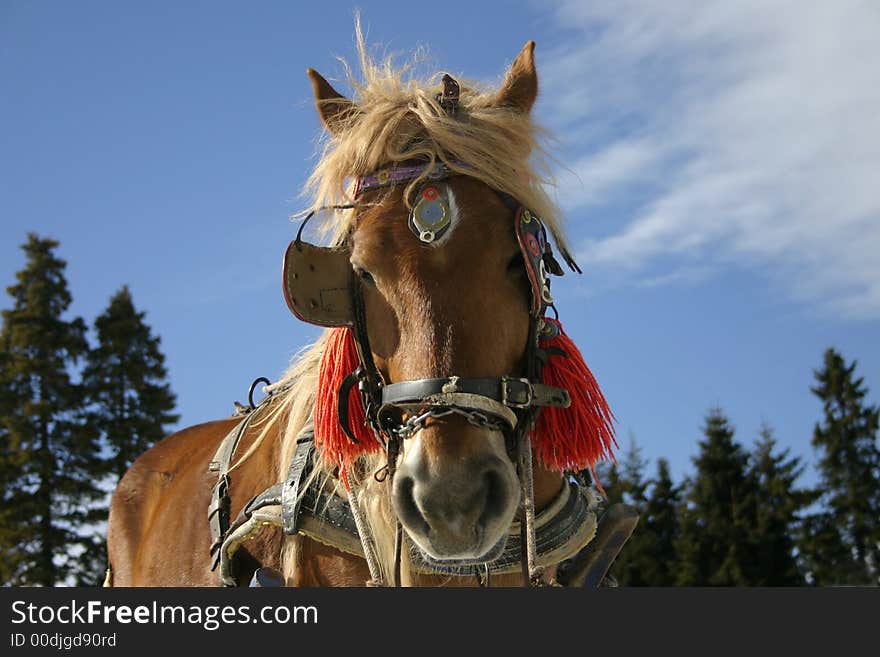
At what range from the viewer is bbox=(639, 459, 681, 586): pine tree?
111ft

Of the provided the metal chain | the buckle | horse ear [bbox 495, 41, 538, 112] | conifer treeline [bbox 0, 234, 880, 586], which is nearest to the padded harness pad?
the metal chain

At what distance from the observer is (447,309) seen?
110 inches

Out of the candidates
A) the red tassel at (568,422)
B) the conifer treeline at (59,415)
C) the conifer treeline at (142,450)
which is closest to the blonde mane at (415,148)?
the red tassel at (568,422)

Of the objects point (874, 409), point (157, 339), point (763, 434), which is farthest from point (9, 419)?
point (874, 409)

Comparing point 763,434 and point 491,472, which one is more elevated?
point 763,434

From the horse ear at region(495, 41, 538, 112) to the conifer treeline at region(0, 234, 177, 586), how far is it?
2370 centimetres

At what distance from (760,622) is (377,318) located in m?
1.66

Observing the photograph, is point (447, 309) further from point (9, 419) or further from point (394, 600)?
point (9, 419)

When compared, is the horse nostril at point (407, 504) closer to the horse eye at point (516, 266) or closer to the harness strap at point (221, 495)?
the horse eye at point (516, 266)

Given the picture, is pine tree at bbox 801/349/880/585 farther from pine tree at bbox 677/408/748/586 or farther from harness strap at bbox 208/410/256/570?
harness strap at bbox 208/410/256/570

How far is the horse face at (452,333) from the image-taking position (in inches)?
103

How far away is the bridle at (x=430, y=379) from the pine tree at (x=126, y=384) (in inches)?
952

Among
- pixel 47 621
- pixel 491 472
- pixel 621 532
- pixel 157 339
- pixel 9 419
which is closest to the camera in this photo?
pixel 491 472

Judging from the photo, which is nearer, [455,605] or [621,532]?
[455,605]
